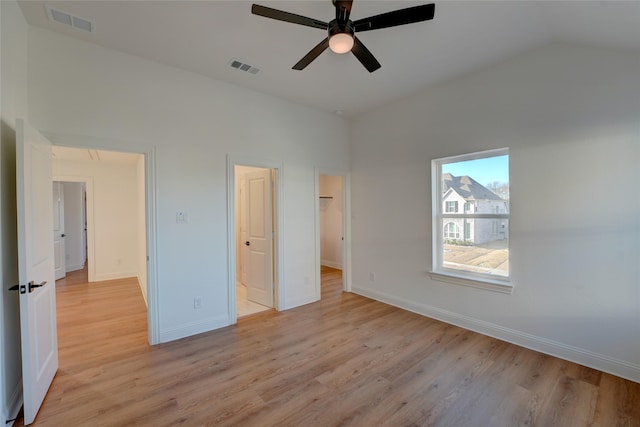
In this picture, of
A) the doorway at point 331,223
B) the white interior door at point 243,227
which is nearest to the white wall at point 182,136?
the white interior door at point 243,227

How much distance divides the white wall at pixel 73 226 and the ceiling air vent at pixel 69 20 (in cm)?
614

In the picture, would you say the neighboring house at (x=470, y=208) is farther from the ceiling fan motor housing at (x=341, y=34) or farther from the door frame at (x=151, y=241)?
the door frame at (x=151, y=241)

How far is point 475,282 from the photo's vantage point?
323cm

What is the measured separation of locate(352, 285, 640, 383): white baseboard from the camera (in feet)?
7.73

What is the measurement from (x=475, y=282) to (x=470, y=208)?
2.96 ft

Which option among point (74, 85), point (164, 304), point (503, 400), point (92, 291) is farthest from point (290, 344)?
point (92, 291)

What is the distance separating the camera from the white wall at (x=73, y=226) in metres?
6.84

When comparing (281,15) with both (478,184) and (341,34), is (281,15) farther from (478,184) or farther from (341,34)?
(478,184)

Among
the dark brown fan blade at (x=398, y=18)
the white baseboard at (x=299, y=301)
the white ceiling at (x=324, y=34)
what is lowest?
the white baseboard at (x=299, y=301)

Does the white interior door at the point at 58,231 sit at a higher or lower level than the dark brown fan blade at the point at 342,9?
lower

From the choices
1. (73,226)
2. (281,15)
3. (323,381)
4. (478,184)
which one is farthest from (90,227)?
(478,184)

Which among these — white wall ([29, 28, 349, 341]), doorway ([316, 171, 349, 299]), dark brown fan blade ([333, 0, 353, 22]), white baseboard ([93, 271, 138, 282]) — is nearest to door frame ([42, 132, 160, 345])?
white wall ([29, 28, 349, 341])

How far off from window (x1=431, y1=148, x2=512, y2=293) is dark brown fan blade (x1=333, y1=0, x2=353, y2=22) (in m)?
2.34

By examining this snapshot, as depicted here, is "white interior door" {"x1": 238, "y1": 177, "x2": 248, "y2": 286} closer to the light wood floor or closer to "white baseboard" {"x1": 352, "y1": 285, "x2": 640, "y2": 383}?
the light wood floor
